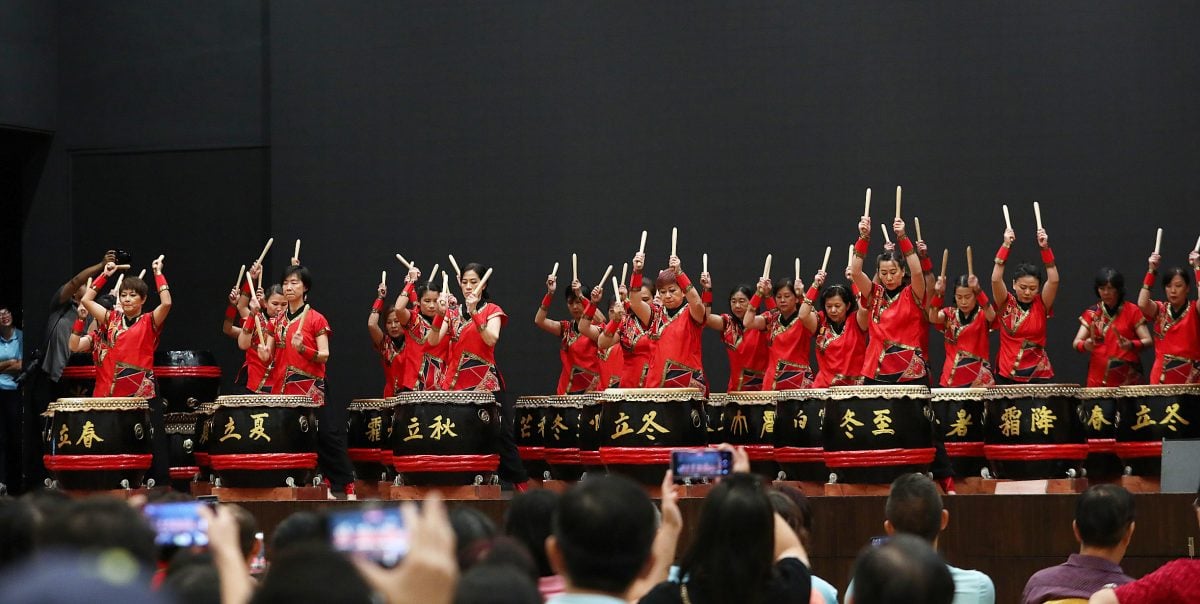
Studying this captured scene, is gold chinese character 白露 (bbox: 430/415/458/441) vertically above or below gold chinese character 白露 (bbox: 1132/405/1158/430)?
below

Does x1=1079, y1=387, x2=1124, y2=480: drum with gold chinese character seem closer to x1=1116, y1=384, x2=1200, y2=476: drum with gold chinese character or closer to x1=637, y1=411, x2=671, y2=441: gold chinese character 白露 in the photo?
x1=1116, y1=384, x2=1200, y2=476: drum with gold chinese character

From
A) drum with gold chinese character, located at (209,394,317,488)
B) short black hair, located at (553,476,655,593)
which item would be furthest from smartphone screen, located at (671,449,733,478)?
drum with gold chinese character, located at (209,394,317,488)

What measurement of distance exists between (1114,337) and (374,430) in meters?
3.80

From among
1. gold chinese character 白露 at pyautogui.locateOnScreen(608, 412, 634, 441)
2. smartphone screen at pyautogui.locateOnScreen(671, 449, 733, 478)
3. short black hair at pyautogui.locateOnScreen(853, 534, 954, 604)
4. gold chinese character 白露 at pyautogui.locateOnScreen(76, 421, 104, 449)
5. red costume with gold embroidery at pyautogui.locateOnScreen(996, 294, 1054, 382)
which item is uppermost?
red costume with gold embroidery at pyautogui.locateOnScreen(996, 294, 1054, 382)

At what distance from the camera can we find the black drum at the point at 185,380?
7.50 metres

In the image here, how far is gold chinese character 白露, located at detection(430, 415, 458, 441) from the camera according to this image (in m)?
6.12

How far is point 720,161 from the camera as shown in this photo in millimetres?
8453

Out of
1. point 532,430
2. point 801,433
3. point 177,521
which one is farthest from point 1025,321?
point 177,521

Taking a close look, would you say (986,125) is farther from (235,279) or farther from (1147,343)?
(235,279)

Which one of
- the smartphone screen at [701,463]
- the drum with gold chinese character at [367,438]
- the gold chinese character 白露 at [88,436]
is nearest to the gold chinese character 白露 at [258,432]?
the gold chinese character 白露 at [88,436]

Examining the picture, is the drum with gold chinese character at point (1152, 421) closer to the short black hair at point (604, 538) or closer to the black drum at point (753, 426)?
the black drum at point (753, 426)

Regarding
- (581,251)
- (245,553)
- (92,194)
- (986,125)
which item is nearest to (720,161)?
(581,251)

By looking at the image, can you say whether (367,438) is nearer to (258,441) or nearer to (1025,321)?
(258,441)

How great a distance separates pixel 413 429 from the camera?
6160 mm
